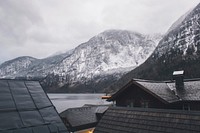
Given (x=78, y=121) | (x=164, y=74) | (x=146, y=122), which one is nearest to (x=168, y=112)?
(x=146, y=122)

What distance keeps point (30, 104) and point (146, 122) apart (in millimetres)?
7766

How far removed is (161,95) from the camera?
20547 millimetres

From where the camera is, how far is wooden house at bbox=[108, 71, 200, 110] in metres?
20.7

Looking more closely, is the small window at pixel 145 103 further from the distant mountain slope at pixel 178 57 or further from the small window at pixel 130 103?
the distant mountain slope at pixel 178 57

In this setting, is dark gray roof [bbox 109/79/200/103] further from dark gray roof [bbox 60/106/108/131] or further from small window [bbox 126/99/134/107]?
dark gray roof [bbox 60/106/108/131]

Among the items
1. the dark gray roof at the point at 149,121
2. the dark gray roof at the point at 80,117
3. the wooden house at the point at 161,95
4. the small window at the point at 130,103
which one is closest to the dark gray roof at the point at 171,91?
the wooden house at the point at 161,95

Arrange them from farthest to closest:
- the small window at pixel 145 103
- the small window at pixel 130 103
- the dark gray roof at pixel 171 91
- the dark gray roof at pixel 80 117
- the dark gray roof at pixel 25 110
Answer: the dark gray roof at pixel 80 117 < the small window at pixel 130 103 < the small window at pixel 145 103 < the dark gray roof at pixel 171 91 < the dark gray roof at pixel 25 110

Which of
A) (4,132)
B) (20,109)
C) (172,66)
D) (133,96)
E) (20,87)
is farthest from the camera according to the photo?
(172,66)

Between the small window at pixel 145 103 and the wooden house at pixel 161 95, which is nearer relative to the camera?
the wooden house at pixel 161 95

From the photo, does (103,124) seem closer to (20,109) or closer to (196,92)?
(20,109)

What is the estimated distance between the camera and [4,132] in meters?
6.76

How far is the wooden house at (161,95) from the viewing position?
20.7 meters

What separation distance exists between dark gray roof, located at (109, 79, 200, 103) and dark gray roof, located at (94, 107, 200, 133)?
5907 mm

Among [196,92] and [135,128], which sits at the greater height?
[196,92]
